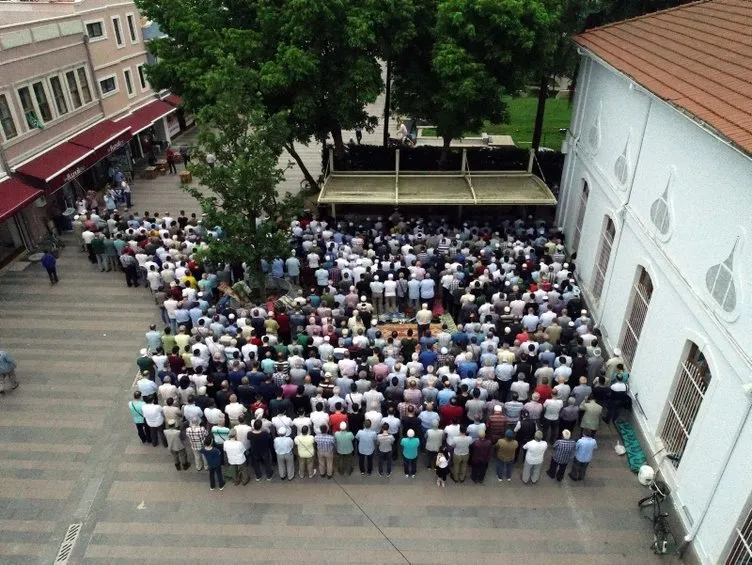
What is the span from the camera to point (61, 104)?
21125 mm

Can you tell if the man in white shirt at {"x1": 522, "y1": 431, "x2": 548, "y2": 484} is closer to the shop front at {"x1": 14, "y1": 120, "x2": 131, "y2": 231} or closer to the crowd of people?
the crowd of people

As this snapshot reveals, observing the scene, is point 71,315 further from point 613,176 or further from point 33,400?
point 613,176

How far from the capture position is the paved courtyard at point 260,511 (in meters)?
9.59

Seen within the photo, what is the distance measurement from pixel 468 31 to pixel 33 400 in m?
14.9

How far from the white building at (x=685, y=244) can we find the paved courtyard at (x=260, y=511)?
65.6 inches

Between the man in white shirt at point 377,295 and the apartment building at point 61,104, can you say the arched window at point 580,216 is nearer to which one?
the man in white shirt at point 377,295


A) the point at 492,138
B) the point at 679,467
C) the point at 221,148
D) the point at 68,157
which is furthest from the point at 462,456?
the point at 492,138

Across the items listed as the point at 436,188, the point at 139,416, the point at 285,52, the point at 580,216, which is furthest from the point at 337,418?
the point at 285,52

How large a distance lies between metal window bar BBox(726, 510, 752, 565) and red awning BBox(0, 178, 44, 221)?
60.9 ft

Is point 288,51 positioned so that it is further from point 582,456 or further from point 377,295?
point 582,456

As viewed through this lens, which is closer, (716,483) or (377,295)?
(716,483)

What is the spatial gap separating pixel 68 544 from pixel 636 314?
11.7 metres

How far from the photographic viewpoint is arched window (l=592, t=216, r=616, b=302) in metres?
14.6

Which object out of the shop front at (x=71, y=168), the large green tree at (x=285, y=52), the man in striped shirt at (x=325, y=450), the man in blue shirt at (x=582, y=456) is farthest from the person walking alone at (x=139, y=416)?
the shop front at (x=71, y=168)
